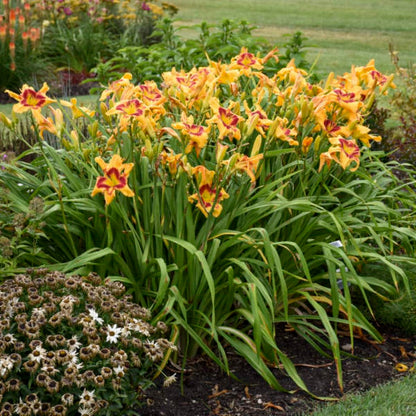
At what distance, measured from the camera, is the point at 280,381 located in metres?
3.11

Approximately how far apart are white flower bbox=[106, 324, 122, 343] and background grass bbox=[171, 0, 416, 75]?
11.1 metres

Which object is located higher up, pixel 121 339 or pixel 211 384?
pixel 121 339

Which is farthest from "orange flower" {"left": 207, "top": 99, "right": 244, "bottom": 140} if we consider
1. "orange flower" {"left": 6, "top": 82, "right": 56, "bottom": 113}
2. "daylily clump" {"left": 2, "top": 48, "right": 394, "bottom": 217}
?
"orange flower" {"left": 6, "top": 82, "right": 56, "bottom": 113}

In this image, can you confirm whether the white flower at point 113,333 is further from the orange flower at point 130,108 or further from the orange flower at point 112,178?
the orange flower at point 130,108

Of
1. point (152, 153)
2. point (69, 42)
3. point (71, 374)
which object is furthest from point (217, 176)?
point (69, 42)

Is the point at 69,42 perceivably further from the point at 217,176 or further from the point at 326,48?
the point at 217,176

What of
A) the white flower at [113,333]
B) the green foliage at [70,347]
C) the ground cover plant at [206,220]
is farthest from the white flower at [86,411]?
the ground cover plant at [206,220]

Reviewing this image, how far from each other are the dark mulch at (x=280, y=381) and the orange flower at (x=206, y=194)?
78 cm

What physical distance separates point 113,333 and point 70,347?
0.60 feet

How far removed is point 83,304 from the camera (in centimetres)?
273

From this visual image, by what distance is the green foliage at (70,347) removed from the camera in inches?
92.7

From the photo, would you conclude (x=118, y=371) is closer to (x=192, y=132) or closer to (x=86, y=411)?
(x=86, y=411)

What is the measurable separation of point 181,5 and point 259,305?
2305cm

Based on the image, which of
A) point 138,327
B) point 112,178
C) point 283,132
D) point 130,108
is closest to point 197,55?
point 283,132
